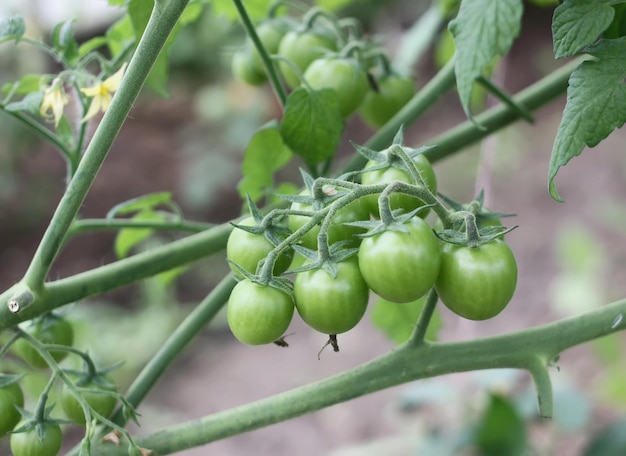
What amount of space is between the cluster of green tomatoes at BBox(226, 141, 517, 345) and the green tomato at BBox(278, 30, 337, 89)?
11.3 inches

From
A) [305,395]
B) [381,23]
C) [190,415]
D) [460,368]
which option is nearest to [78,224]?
[305,395]

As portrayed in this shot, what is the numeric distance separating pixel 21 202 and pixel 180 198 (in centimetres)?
79

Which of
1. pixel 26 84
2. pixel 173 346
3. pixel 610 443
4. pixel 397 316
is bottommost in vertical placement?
pixel 610 443

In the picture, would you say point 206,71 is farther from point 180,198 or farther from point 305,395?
point 305,395

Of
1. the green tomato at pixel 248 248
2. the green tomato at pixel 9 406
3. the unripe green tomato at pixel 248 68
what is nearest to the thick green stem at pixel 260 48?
the unripe green tomato at pixel 248 68

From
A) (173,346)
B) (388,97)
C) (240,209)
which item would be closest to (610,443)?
(388,97)

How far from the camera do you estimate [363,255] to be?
499mm

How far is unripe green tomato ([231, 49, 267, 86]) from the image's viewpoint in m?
0.87

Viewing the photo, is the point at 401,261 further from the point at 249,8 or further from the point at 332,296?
the point at 249,8

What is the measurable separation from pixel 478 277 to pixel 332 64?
32cm

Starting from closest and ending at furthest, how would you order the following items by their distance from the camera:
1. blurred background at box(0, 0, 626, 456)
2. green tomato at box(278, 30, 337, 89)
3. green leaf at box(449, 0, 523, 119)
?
1. green leaf at box(449, 0, 523, 119)
2. green tomato at box(278, 30, 337, 89)
3. blurred background at box(0, 0, 626, 456)

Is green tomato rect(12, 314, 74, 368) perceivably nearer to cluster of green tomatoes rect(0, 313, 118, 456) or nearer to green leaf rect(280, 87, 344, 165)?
cluster of green tomatoes rect(0, 313, 118, 456)

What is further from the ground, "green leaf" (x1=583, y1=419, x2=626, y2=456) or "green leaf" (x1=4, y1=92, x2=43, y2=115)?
"green leaf" (x1=4, y1=92, x2=43, y2=115)

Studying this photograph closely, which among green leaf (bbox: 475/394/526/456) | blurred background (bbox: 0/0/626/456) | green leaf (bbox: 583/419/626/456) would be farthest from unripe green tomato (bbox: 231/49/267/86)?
blurred background (bbox: 0/0/626/456)
